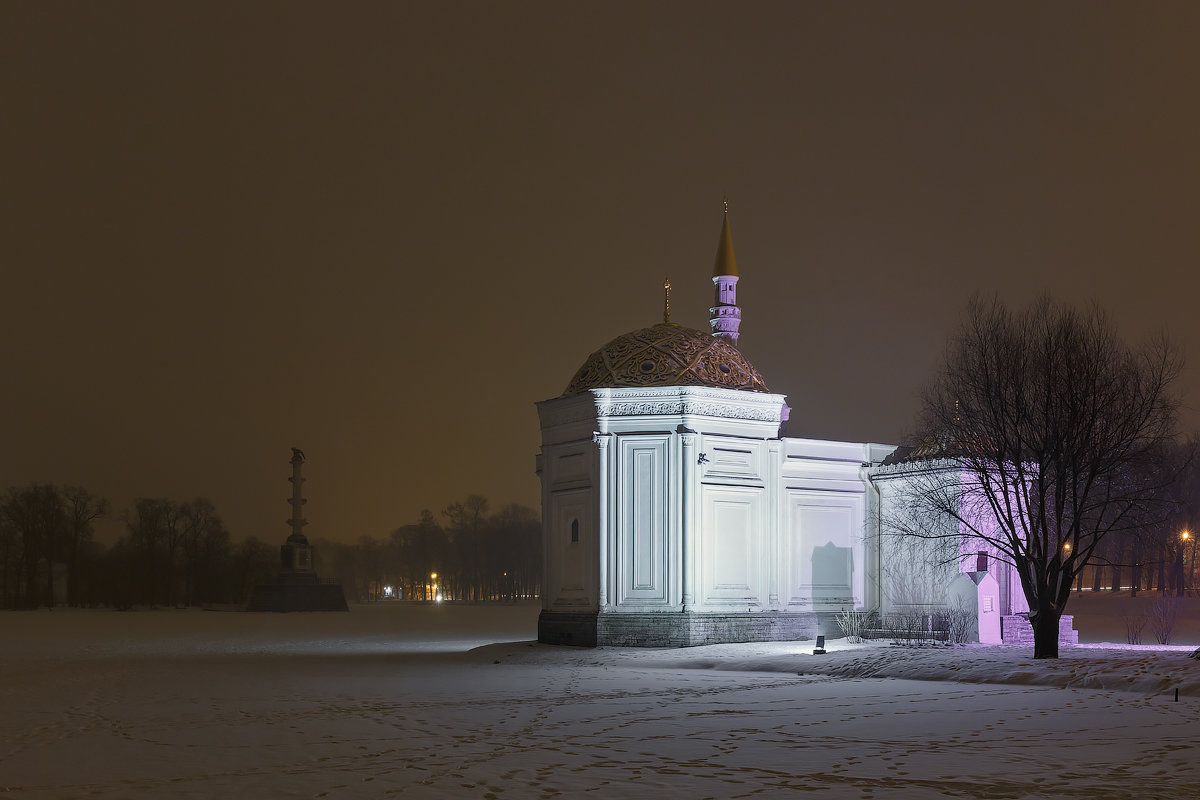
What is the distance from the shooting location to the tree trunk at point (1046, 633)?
2392 centimetres

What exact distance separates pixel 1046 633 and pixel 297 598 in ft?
184

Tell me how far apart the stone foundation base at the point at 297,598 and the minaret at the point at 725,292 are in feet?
108

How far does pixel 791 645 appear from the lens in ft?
97.5

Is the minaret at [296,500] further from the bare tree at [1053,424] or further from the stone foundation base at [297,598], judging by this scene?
the bare tree at [1053,424]

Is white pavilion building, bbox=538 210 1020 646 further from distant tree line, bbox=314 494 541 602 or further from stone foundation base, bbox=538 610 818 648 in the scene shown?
distant tree line, bbox=314 494 541 602

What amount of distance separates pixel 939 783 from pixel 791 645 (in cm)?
1904

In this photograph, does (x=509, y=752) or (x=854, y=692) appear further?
(x=854, y=692)

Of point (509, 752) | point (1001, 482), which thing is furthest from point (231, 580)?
point (509, 752)

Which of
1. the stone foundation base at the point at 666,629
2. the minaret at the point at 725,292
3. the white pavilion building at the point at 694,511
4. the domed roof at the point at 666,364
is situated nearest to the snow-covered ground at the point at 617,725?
the stone foundation base at the point at 666,629

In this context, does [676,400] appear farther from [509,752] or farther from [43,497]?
[43,497]

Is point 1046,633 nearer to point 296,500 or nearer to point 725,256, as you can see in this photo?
point 725,256

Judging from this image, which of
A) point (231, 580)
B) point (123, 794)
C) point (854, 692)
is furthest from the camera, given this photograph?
point (231, 580)

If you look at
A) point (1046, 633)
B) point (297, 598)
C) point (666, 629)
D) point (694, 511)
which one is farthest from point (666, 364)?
point (297, 598)

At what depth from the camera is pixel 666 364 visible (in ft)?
101
